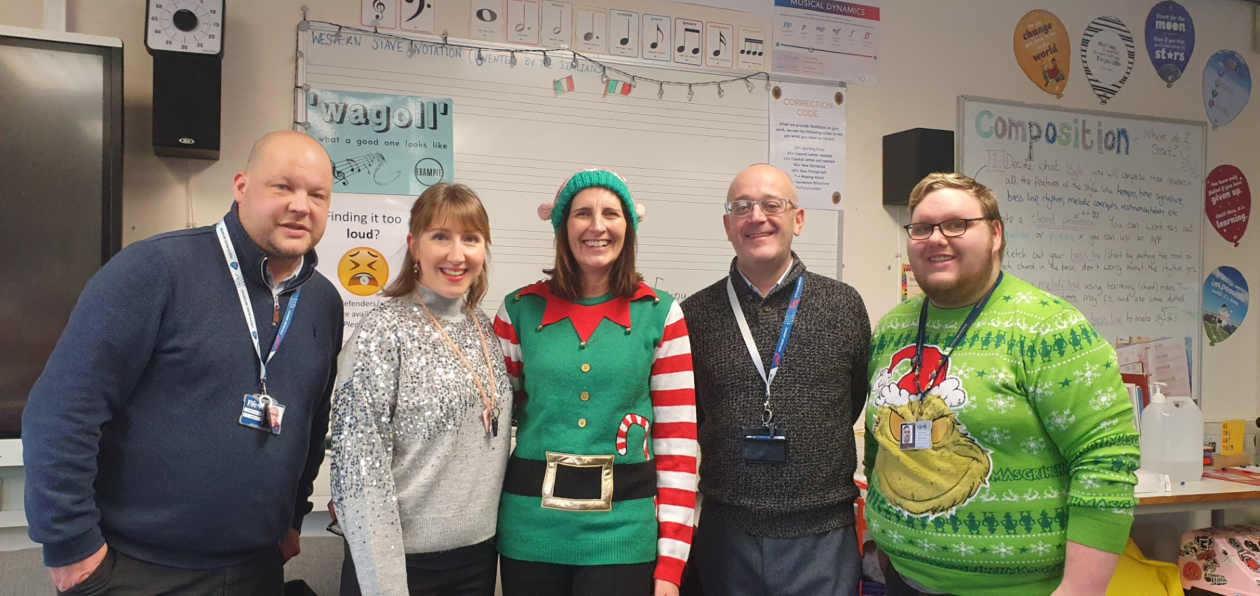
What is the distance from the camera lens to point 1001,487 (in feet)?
5.31

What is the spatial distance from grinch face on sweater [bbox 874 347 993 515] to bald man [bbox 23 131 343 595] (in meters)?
1.33

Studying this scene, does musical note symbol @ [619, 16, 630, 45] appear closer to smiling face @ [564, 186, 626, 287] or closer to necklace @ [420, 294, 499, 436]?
smiling face @ [564, 186, 626, 287]

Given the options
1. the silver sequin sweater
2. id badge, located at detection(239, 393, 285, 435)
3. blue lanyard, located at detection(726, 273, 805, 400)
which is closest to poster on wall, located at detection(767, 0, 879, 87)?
blue lanyard, located at detection(726, 273, 805, 400)

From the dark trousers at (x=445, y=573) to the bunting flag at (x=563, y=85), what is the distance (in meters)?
1.92

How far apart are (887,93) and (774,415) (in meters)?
2.27

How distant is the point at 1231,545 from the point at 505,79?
3671 millimetres

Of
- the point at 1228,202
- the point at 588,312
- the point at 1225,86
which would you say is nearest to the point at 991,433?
the point at 588,312

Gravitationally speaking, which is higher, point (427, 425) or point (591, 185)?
point (591, 185)

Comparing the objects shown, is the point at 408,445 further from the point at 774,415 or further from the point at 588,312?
the point at 774,415

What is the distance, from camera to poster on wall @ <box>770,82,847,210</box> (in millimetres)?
3404

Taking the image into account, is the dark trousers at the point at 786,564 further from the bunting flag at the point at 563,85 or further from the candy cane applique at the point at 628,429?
the bunting flag at the point at 563,85

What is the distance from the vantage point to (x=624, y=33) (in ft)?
10.4

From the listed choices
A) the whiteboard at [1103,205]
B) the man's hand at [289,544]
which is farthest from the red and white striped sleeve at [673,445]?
the whiteboard at [1103,205]

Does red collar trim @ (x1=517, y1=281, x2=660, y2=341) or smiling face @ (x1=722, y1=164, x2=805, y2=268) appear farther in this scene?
smiling face @ (x1=722, y1=164, x2=805, y2=268)
